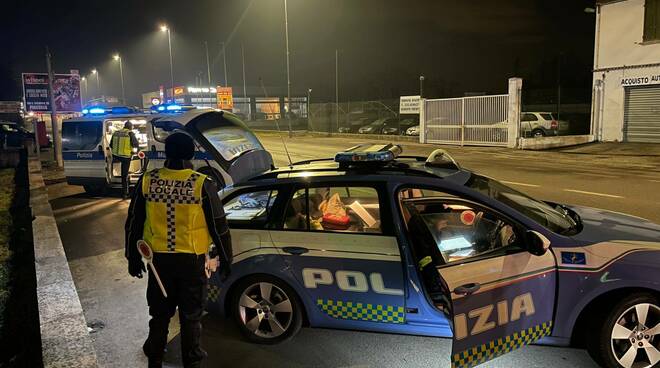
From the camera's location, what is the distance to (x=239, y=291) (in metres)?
4.17

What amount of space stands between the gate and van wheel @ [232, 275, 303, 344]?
67.0ft

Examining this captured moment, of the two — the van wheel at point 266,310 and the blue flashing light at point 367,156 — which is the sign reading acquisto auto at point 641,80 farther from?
the van wheel at point 266,310

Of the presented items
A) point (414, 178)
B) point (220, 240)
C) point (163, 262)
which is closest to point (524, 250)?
point (414, 178)

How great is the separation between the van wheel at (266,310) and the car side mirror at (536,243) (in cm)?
171

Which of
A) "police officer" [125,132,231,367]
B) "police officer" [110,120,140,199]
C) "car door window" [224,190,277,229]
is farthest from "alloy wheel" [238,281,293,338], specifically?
"police officer" [110,120,140,199]

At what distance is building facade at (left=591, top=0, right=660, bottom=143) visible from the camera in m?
20.7

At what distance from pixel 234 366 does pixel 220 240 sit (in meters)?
1.04

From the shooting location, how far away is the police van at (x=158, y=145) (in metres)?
8.70

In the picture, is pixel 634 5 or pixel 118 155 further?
pixel 634 5

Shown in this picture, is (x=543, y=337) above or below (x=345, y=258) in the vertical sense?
below

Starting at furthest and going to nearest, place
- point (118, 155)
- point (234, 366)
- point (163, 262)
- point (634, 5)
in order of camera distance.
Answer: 1. point (634, 5)
2. point (118, 155)
3. point (234, 366)
4. point (163, 262)

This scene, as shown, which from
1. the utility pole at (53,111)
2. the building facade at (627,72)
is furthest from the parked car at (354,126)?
the utility pole at (53,111)

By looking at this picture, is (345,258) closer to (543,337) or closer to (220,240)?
(220,240)

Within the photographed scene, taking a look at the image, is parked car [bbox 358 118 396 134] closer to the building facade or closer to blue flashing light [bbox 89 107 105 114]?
the building facade
